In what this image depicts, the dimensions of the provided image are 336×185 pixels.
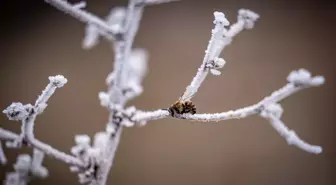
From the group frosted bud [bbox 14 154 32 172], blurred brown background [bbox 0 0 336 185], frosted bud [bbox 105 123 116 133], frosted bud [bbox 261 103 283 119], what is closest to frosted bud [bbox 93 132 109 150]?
frosted bud [bbox 105 123 116 133]

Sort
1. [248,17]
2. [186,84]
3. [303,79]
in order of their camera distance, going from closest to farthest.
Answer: [303,79], [248,17], [186,84]

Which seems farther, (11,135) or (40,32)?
(40,32)

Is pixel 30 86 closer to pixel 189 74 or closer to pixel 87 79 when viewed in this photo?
pixel 87 79

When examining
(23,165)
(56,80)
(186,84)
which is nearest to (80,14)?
(56,80)

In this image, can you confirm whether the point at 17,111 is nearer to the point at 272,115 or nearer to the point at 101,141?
the point at 101,141

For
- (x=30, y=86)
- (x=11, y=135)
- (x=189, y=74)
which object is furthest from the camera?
(x=189, y=74)

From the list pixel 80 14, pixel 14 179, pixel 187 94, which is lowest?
pixel 14 179

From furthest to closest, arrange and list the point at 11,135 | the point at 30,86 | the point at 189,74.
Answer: the point at 189,74 → the point at 30,86 → the point at 11,135

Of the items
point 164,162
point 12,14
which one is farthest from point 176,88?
point 12,14
